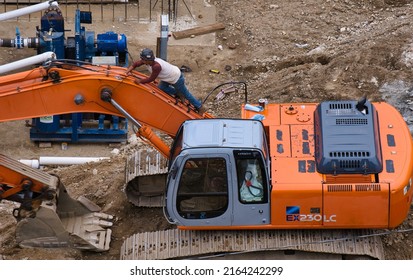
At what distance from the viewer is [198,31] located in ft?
72.5

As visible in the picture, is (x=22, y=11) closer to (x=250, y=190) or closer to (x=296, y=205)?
(x=250, y=190)

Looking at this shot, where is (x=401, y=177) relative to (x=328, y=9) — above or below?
below

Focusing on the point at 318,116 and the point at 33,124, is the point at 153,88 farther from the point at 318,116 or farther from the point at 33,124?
the point at 33,124

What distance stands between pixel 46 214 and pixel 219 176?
267cm

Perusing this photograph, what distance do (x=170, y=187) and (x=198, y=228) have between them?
70 cm

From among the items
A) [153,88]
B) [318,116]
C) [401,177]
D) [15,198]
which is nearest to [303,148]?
[318,116]

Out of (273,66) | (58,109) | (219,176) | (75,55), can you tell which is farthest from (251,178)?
(273,66)

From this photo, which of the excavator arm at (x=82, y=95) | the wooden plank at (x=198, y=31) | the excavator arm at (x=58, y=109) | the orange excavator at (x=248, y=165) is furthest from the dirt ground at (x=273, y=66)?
the excavator arm at (x=82, y=95)

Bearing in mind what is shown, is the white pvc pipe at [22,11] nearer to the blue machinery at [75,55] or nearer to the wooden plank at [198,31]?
the blue machinery at [75,55]

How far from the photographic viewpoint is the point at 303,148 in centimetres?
1302

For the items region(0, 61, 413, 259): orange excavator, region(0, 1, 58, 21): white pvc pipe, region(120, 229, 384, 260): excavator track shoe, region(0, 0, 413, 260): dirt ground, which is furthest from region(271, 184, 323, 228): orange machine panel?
region(0, 1, 58, 21): white pvc pipe

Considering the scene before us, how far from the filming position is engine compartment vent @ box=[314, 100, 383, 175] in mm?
12633

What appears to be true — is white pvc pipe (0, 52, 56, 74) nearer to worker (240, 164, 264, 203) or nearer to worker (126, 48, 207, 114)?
worker (126, 48, 207, 114)

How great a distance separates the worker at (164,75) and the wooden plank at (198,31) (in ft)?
26.4
